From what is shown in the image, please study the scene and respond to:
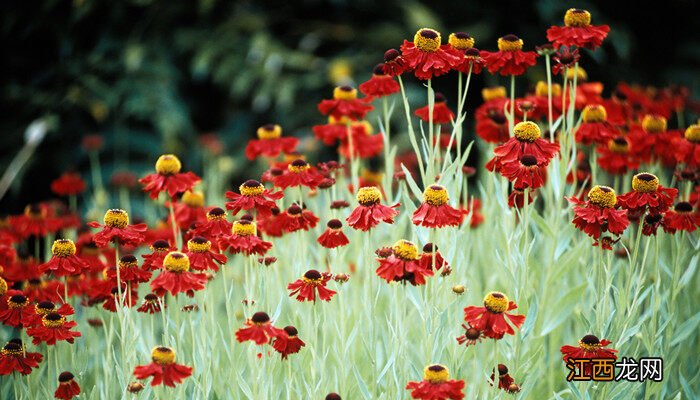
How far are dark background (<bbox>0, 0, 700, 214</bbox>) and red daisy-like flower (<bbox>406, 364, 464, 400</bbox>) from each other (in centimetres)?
289

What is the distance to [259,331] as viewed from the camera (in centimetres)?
146

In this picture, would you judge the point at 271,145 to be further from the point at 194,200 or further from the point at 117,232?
the point at 117,232

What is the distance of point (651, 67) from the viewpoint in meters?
4.56

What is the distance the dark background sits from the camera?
4316mm

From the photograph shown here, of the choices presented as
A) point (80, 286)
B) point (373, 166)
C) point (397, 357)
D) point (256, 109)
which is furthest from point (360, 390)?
point (373, 166)

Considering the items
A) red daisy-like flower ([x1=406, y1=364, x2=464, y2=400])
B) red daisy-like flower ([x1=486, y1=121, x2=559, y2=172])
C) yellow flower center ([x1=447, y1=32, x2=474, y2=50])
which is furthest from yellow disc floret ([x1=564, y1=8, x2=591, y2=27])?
red daisy-like flower ([x1=406, y1=364, x2=464, y2=400])

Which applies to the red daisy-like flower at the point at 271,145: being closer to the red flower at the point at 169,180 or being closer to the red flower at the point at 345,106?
the red flower at the point at 345,106

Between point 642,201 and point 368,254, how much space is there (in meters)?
0.65

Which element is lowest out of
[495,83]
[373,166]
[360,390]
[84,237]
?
[360,390]

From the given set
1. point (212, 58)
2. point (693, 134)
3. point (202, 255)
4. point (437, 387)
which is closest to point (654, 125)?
point (693, 134)

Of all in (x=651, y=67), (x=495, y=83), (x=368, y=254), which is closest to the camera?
(x=368, y=254)

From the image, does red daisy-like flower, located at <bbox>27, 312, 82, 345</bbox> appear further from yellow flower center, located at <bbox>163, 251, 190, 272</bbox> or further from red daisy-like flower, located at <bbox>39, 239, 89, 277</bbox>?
yellow flower center, located at <bbox>163, 251, 190, 272</bbox>

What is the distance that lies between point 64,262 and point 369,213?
752 mm

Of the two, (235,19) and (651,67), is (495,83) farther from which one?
(235,19)
